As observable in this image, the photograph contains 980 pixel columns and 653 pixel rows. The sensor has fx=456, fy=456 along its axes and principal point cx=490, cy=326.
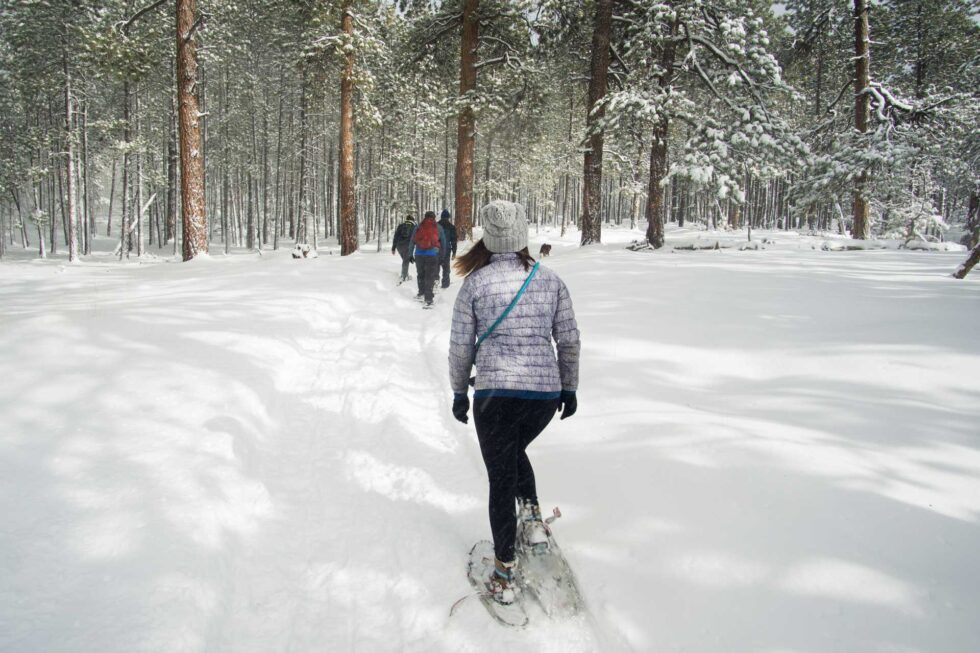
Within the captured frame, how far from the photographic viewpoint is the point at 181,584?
7.74 ft

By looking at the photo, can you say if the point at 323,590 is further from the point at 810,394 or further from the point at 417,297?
the point at 417,297

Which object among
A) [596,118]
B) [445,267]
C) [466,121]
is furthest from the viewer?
[466,121]

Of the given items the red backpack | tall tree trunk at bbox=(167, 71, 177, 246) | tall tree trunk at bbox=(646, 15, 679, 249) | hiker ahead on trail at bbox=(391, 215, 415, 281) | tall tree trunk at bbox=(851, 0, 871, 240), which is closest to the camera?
the red backpack

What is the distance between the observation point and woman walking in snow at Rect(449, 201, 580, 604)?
8.26ft

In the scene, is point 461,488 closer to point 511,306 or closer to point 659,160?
point 511,306

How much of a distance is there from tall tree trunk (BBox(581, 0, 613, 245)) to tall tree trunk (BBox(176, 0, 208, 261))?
1057 cm

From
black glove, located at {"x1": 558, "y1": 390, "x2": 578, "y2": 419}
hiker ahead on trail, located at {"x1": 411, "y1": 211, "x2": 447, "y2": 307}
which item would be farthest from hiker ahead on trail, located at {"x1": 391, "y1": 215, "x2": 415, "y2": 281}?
black glove, located at {"x1": 558, "y1": 390, "x2": 578, "y2": 419}

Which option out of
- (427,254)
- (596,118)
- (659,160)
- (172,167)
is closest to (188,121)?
(427,254)

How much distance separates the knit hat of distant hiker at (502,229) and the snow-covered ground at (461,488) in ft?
6.68

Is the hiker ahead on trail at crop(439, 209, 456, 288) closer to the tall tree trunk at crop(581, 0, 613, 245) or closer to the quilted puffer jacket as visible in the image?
the tall tree trunk at crop(581, 0, 613, 245)

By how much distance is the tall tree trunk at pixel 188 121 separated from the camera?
11.4 meters

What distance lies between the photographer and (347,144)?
50.9 ft

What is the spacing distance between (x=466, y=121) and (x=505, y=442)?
14913 mm

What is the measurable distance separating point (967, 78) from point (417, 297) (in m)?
16.4
